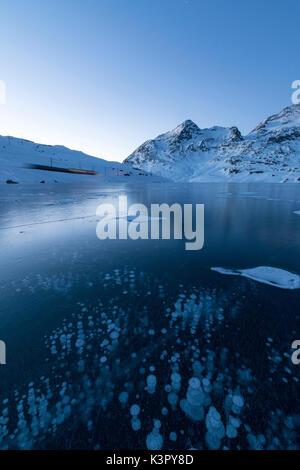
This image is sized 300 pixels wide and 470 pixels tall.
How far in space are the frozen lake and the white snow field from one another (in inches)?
1.4

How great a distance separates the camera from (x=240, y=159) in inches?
5034

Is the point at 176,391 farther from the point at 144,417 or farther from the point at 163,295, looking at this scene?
the point at 163,295

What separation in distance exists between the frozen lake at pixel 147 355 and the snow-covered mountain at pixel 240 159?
9506 centimetres

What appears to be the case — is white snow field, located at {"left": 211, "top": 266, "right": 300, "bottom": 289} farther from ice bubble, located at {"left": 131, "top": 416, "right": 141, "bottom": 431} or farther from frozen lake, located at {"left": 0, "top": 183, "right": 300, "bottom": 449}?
ice bubble, located at {"left": 131, "top": 416, "right": 141, "bottom": 431}

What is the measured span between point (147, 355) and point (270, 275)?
9.36 ft

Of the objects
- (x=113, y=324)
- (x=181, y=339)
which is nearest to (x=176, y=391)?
(x=181, y=339)

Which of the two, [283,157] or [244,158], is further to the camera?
[244,158]

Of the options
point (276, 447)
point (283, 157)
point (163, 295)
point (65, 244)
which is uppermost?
point (283, 157)

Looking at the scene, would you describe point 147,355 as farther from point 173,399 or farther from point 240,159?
point 240,159

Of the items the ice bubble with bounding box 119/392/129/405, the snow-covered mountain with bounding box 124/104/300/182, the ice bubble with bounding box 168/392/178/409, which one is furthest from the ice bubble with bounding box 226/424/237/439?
the snow-covered mountain with bounding box 124/104/300/182

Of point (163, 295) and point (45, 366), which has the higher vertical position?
point (163, 295)

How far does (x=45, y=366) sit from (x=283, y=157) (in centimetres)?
15449

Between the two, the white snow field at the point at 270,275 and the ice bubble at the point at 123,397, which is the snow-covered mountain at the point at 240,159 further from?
the ice bubble at the point at 123,397
